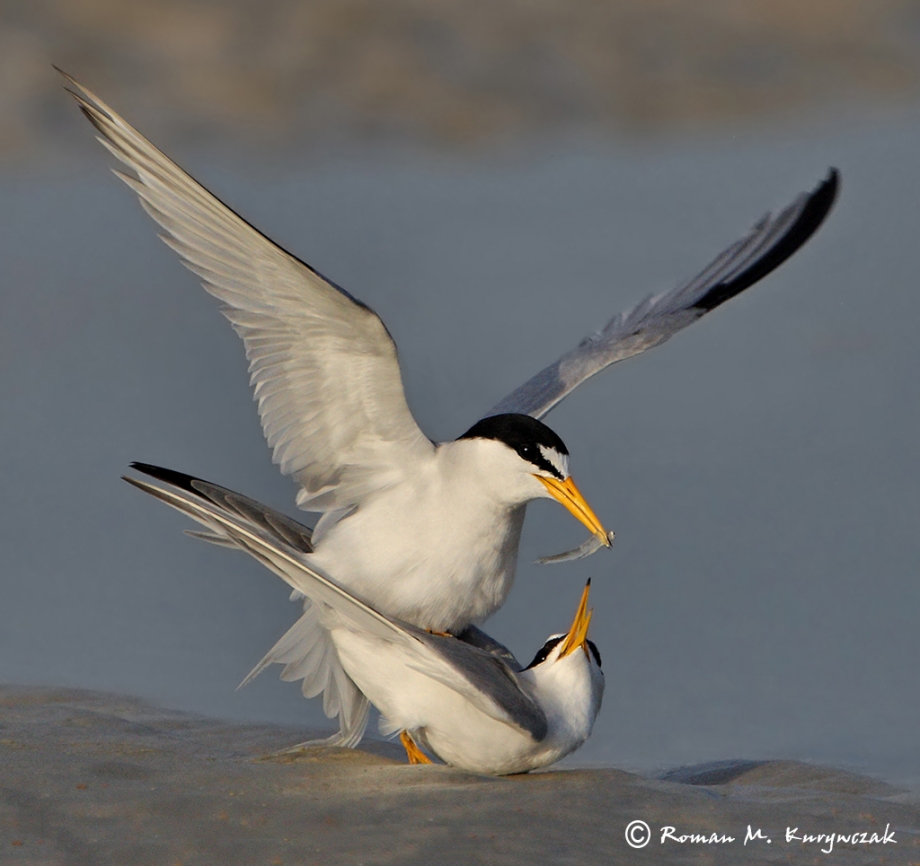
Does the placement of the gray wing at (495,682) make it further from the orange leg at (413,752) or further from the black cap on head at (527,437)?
the black cap on head at (527,437)

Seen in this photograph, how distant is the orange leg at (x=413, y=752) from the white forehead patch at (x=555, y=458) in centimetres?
93

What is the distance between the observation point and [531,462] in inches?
189

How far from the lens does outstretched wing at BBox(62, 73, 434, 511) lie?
Result: 4.67 meters

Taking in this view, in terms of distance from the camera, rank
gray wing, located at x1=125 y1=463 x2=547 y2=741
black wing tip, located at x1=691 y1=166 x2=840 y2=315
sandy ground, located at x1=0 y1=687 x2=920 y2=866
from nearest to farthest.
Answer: sandy ground, located at x1=0 y1=687 x2=920 y2=866, gray wing, located at x1=125 y1=463 x2=547 y2=741, black wing tip, located at x1=691 y1=166 x2=840 y2=315

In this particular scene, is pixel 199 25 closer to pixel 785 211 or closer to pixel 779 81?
pixel 779 81

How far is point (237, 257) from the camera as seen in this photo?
4852 millimetres

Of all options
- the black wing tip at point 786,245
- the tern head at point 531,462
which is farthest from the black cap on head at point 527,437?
the black wing tip at point 786,245

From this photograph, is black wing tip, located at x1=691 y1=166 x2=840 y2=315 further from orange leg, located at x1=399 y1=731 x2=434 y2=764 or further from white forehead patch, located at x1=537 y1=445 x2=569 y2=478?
orange leg, located at x1=399 y1=731 x2=434 y2=764

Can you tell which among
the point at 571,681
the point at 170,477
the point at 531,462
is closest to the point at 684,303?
the point at 531,462

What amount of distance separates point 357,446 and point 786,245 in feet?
7.79

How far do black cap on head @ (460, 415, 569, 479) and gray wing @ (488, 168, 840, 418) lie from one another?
95 cm

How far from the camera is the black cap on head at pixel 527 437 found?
15.7 feet

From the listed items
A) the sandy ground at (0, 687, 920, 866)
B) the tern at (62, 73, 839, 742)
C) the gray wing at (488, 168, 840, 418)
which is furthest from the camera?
the gray wing at (488, 168, 840, 418)

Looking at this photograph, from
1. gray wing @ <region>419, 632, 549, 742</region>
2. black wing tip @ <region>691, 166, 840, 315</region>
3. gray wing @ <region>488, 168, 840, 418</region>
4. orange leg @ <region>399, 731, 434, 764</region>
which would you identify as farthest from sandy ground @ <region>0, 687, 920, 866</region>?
black wing tip @ <region>691, 166, 840, 315</region>
